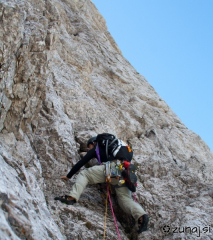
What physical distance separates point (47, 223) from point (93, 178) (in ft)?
7.64

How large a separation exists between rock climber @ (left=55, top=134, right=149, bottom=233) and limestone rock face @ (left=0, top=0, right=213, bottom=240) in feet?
1.06

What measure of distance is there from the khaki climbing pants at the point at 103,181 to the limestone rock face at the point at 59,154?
433 mm

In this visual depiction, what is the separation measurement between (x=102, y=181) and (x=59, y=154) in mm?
1673

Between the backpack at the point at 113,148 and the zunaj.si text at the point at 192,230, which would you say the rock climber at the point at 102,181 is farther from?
the zunaj.si text at the point at 192,230

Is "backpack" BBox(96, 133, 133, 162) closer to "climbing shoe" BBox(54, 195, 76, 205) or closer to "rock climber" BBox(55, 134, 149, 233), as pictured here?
"rock climber" BBox(55, 134, 149, 233)

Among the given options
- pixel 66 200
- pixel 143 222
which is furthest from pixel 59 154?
pixel 143 222

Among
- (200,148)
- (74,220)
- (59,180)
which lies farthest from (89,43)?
(74,220)

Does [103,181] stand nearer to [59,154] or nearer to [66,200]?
[66,200]

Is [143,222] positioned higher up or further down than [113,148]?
further down

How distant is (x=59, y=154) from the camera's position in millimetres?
8047

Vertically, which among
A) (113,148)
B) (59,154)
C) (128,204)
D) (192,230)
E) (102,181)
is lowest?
(192,230)

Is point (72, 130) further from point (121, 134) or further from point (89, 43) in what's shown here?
point (89, 43)

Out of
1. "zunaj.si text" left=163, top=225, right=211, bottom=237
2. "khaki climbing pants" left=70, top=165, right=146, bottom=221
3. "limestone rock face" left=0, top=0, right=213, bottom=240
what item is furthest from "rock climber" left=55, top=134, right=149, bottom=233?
"zunaj.si text" left=163, top=225, right=211, bottom=237

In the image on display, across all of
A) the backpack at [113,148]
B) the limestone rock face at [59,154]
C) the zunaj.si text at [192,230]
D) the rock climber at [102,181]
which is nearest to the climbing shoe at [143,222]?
the rock climber at [102,181]
